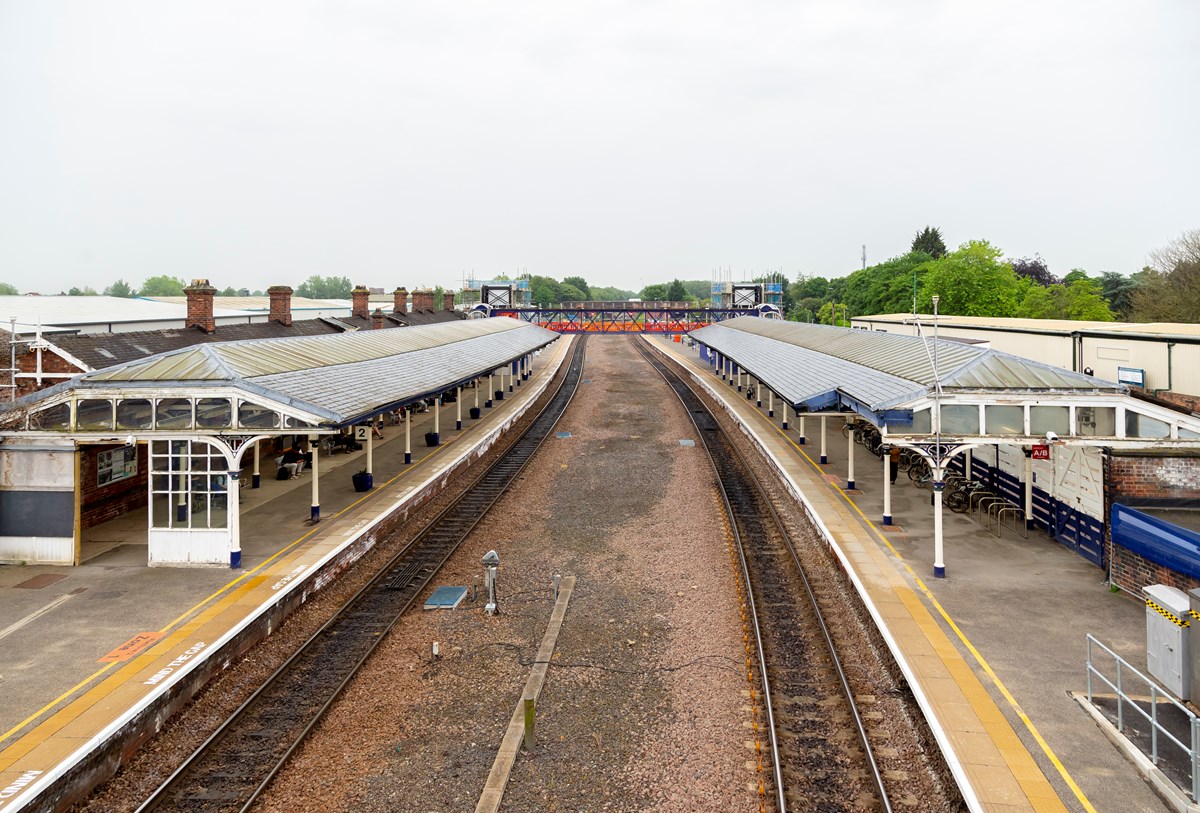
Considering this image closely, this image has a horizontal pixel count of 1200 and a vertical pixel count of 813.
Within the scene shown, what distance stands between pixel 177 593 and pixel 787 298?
159 m

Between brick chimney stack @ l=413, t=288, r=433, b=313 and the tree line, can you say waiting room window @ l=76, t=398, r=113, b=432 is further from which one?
brick chimney stack @ l=413, t=288, r=433, b=313

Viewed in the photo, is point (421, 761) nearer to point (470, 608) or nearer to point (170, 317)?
point (470, 608)

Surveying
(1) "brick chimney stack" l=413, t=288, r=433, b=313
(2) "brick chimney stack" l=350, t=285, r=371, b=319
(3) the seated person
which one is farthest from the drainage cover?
(1) "brick chimney stack" l=413, t=288, r=433, b=313

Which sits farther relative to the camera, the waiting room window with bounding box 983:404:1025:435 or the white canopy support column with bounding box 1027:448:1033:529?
the white canopy support column with bounding box 1027:448:1033:529

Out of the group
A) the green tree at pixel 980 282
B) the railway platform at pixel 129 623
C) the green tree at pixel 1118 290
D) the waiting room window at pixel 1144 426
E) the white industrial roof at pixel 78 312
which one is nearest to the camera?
the railway platform at pixel 129 623

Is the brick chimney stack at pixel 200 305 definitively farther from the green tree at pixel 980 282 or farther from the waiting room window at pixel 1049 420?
the green tree at pixel 980 282

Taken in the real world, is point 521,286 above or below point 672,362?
above

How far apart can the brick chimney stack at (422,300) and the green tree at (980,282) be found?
4513 centimetres

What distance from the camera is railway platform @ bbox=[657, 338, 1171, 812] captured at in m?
8.54

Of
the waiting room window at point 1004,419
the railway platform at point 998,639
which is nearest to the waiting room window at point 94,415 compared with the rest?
the railway platform at point 998,639

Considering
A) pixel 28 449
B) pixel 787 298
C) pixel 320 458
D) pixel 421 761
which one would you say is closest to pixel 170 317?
pixel 320 458

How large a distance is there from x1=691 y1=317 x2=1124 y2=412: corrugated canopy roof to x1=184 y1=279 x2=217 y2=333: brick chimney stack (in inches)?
857

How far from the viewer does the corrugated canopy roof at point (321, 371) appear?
15664 mm

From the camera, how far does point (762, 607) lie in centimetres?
1451
